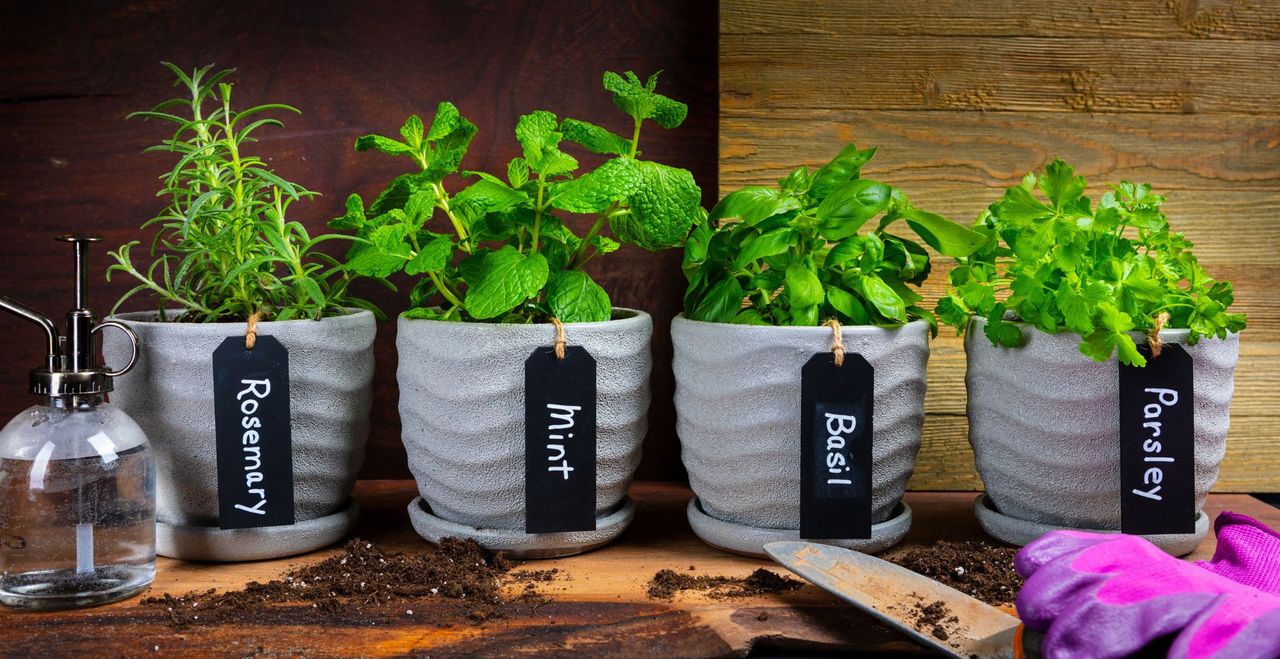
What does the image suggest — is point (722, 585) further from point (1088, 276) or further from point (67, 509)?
point (67, 509)

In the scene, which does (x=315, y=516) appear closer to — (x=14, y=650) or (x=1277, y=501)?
(x=14, y=650)

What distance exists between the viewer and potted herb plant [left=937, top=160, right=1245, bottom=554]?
0.96 meters

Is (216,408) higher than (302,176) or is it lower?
lower

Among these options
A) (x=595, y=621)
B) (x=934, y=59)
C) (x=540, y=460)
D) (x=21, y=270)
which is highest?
(x=934, y=59)

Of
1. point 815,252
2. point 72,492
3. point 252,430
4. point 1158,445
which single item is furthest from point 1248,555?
point 72,492

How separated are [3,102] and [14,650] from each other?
748 mm

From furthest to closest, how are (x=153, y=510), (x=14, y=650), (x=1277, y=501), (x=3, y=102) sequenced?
(x=1277, y=501)
(x=3, y=102)
(x=153, y=510)
(x=14, y=650)

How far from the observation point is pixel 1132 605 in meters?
0.71

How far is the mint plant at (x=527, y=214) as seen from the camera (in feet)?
3.12

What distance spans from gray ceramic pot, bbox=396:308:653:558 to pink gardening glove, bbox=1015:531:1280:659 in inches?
15.8

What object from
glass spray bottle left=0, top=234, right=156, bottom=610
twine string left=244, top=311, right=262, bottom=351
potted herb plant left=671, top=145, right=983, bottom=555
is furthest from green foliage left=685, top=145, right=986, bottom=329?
glass spray bottle left=0, top=234, right=156, bottom=610

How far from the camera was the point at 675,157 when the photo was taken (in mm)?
1302

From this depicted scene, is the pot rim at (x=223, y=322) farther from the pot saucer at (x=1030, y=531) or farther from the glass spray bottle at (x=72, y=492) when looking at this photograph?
the pot saucer at (x=1030, y=531)

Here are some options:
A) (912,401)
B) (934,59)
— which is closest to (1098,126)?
(934,59)
